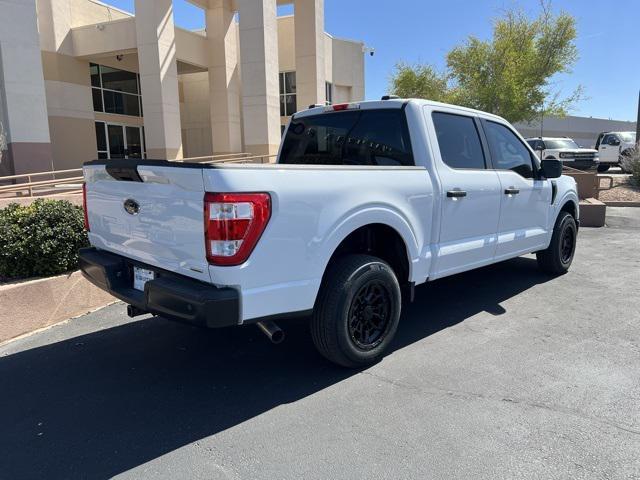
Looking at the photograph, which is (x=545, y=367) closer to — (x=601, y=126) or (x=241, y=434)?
(x=241, y=434)

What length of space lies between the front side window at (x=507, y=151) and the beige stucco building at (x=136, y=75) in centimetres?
1321

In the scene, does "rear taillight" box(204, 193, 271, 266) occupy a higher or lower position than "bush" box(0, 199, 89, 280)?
higher

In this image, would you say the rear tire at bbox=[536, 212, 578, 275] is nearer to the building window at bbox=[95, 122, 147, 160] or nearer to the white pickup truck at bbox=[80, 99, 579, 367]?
the white pickup truck at bbox=[80, 99, 579, 367]

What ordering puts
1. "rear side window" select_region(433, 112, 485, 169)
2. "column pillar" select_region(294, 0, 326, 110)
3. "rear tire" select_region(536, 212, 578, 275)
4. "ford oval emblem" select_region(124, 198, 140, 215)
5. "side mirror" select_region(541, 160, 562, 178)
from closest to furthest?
"ford oval emblem" select_region(124, 198, 140, 215) < "rear side window" select_region(433, 112, 485, 169) < "side mirror" select_region(541, 160, 562, 178) < "rear tire" select_region(536, 212, 578, 275) < "column pillar" select_region(294, 0, 326, 110)

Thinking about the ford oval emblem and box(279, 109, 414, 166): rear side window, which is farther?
box(279, 109, 414, 166): rear side window

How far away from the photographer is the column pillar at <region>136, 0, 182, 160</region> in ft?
55.3

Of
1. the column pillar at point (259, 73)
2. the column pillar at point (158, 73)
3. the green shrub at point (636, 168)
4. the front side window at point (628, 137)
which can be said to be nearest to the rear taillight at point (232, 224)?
the column pillar at point (259, 73)

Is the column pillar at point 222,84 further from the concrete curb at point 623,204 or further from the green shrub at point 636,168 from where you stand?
the green shrub at point 636,168

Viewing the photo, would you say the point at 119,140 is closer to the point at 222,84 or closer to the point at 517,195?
the point at 222,84

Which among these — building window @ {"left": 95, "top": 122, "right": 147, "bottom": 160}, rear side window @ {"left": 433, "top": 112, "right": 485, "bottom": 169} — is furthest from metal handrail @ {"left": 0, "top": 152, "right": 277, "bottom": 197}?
rear side window @ {"left": 433, "top": 112, "right": 485, "bottom": 169}

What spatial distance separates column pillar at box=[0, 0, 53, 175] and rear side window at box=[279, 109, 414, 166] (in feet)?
39.1

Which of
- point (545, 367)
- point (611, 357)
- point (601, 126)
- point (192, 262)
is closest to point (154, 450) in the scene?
point (192, 262)

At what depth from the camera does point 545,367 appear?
3.84 m

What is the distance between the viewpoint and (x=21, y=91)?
1395 cm
